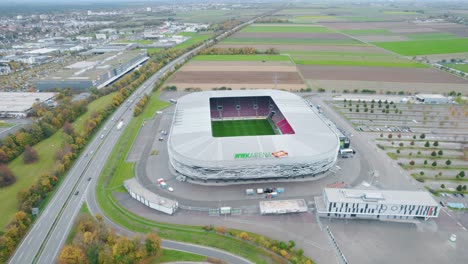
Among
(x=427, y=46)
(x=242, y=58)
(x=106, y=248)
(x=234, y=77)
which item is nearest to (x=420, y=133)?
(x=234, y=77)

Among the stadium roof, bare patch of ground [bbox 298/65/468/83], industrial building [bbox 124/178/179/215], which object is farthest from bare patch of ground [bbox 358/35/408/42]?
industrial building [bbox 124/178/179/215]

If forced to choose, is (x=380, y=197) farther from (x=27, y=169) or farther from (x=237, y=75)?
(x=237, y=75)

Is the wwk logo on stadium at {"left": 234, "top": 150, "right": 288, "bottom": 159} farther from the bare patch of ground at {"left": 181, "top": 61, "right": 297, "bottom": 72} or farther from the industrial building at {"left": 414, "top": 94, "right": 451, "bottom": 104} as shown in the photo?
the bare patch of ground at {"left": 181, "top": 61, "right": 297, "bottom": 72}

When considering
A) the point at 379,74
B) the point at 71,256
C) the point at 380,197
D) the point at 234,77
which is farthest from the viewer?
the point at 379,74

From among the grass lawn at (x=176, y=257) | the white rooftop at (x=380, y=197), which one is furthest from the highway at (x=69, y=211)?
the white rooftop at (x=380, y=197)

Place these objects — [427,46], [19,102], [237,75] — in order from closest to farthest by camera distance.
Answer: [19,102]
[237,75]
[427,46]
